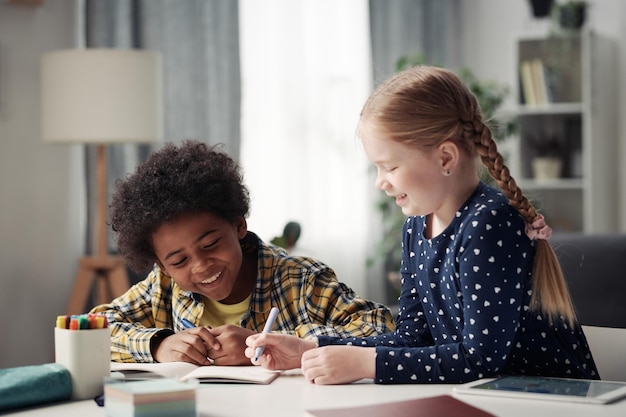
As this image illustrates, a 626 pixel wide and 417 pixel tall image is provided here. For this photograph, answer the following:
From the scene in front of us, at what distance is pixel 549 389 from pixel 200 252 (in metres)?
0.70

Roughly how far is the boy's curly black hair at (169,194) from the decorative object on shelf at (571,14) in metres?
3.36

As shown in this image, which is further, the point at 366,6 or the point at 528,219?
the point at 366,6

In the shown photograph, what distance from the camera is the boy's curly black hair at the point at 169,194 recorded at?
174 cm

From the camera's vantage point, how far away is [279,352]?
1.52m

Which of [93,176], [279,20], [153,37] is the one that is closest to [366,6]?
[279,20]

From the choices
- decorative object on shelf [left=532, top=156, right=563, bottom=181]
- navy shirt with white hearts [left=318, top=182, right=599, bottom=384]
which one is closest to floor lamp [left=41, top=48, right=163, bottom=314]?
navy shirt with white hearts [left=318, top=182, right=599, bottom=384]

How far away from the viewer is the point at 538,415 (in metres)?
1.18

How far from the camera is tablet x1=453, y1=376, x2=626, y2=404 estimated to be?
126 cm

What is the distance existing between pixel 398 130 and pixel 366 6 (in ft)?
11.9

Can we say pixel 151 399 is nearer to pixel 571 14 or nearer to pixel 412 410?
pixel 412 410

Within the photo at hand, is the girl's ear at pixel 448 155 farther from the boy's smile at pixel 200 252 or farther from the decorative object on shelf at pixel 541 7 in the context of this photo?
the decorative object on shelf at pixel 541 7

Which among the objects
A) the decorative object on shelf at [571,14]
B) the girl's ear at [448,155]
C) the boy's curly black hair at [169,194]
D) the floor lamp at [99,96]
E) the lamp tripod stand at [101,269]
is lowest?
the lamp tripod stand at [101,269]

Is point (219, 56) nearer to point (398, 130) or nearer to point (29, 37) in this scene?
point (29, 37)

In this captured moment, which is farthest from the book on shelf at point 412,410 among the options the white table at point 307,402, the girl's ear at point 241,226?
the girl's ear at point 241,226
